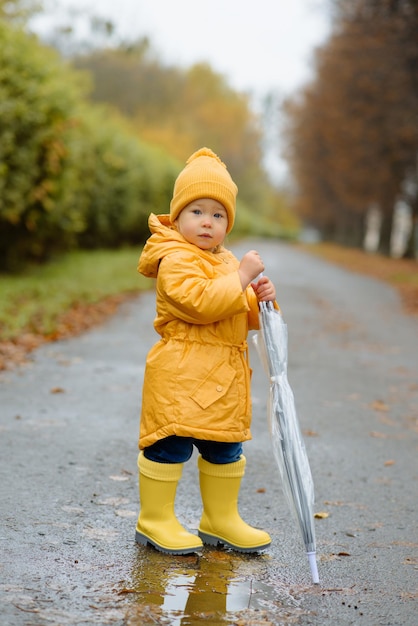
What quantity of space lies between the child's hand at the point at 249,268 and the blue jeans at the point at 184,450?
0.66 meters

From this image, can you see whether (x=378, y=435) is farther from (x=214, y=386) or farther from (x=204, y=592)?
(x=204, y=592)

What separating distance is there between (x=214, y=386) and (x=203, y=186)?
0.78 meters

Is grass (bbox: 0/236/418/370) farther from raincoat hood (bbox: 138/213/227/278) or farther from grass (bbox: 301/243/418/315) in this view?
raincoat hood (bbox: 138/213/227/278)

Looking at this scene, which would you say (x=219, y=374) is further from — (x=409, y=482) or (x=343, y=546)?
(x=409, y=482)

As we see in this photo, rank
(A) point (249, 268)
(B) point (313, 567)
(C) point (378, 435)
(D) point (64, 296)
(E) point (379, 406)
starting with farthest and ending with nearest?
1. (D) point (64, 296)
2. (E) point (379, 406)
3. (C) point (378, 435)
4. (A) point (249, 268)
5. (B) point (313, 567)

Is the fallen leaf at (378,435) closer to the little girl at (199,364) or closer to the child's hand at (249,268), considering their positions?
the little girl at (199,364)

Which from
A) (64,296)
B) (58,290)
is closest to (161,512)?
(64,296)

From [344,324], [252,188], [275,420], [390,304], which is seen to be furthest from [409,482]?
[252,188]

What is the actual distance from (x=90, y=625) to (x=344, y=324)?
381 inches

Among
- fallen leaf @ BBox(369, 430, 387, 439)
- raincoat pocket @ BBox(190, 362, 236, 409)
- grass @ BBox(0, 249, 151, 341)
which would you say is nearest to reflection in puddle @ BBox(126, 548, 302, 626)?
raincoat pocket @ BBox(190, 362, 236, 409)

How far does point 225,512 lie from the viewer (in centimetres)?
352

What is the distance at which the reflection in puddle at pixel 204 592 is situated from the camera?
2.76 m

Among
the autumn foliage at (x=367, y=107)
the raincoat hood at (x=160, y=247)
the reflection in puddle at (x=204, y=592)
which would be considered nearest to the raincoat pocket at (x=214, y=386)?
the raincoat hood at (x=160, y=247)

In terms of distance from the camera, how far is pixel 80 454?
471 centimetres
